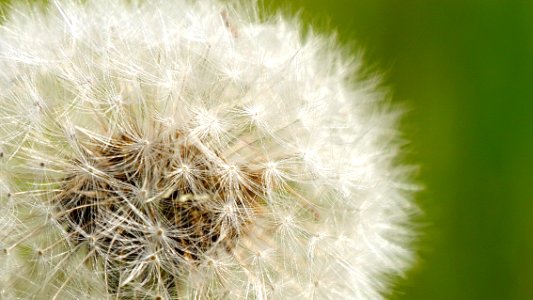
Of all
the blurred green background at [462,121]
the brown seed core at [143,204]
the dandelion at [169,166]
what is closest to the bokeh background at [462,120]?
the blurred green background at [462,121]

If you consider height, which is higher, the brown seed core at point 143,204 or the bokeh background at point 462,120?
the bokeh background at point 462,120

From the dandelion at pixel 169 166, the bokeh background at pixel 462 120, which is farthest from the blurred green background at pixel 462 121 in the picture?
the dandelion at pixel 169 166

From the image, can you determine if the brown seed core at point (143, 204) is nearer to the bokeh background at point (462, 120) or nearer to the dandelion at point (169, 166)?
the dandelion at point (169, 166)

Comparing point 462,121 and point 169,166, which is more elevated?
point 462,121

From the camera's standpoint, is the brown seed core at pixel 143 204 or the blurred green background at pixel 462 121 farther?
the blurred green background at pixel 462 121

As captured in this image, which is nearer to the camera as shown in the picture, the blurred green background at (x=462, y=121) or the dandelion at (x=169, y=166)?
the dandelion at (x=169, y=166)

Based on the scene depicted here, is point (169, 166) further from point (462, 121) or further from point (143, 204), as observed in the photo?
point (462, 121)

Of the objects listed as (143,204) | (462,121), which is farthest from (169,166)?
(462,121)

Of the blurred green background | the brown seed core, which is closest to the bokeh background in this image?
the blurred green background
